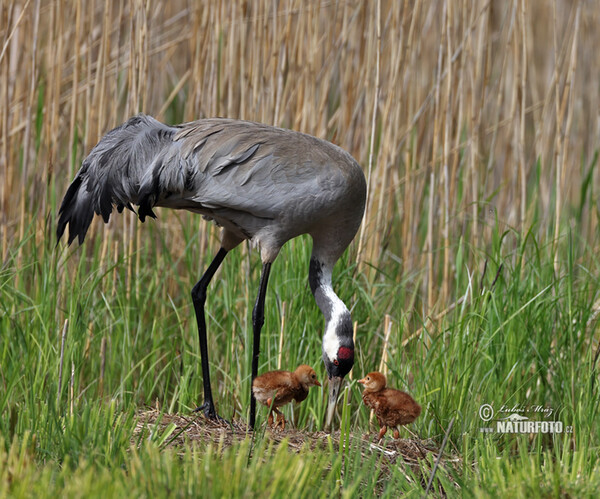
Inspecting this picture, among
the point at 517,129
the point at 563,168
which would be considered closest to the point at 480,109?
the point at 517,129

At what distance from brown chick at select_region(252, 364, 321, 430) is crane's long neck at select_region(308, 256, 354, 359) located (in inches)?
8.1

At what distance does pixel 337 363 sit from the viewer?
3.81 metres

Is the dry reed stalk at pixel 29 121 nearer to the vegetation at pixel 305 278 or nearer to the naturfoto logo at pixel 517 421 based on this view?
the vegetation at pixel 305 278

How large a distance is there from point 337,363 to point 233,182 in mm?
939

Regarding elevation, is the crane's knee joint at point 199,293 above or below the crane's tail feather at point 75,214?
below

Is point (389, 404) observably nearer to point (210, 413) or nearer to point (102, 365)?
point (210, 413)

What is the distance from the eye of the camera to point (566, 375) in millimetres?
3930

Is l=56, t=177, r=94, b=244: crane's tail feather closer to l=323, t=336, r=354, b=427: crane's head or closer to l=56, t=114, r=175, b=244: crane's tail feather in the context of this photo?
l=56, t=114, r=175, b=244: crane's tail feather

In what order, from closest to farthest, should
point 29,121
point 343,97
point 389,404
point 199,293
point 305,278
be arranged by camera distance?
point 389,404 < point 199,293 < point 305,278 < point 29,121 < point 343,97

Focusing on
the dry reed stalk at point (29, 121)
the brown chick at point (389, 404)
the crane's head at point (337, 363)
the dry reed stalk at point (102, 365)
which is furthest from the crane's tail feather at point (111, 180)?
the brown chick at point (389, 404)

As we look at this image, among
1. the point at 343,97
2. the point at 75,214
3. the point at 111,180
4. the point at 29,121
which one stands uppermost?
the point at 343,97

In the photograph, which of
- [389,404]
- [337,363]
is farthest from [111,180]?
[389,404]

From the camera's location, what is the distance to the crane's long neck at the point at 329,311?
3.83 metres

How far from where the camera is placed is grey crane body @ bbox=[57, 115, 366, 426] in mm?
3688
